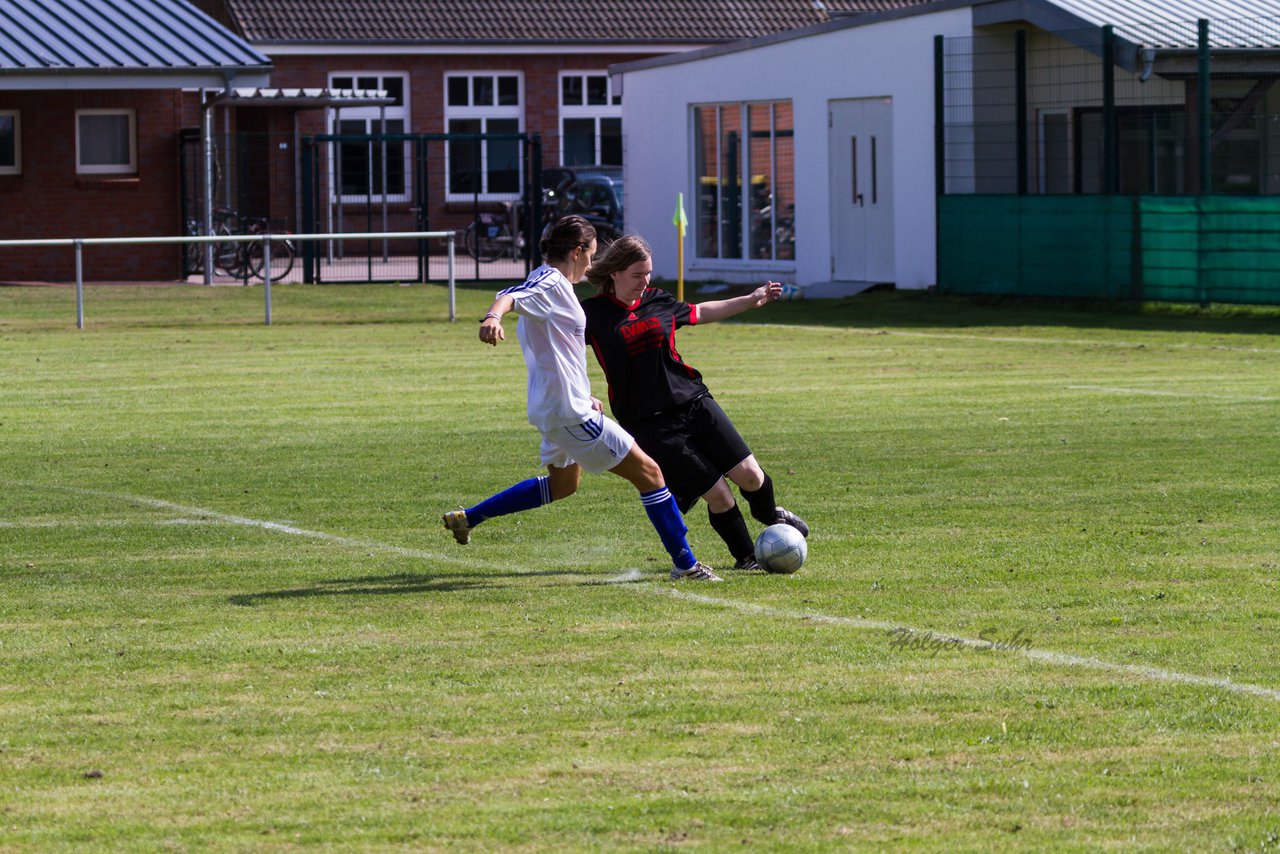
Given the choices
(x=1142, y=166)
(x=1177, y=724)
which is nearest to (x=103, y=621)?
(x=1177, y=724)

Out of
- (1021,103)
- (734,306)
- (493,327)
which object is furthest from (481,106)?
(493,327)

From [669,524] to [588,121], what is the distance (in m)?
40.7

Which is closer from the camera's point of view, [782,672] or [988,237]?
[782,672]

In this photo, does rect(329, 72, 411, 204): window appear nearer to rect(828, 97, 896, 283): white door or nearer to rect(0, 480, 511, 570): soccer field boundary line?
rect(828, 97, 896, 283): white door

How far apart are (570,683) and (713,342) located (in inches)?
658

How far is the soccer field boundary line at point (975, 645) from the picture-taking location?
6.61 m

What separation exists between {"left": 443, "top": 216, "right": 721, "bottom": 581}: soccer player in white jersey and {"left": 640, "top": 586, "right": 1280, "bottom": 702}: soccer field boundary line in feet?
1.25

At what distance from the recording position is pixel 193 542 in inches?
391

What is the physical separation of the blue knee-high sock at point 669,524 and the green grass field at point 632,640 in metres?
0.23

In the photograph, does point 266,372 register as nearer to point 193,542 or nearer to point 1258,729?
point 193,542

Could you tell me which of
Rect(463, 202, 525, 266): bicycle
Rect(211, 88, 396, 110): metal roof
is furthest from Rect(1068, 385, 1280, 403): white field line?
Rect(463, 202, 525, 266): bicycle

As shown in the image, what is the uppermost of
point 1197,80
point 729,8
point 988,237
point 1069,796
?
point 729,8

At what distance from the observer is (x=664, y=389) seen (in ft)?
29.7

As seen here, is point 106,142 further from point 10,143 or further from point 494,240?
point 494,240
